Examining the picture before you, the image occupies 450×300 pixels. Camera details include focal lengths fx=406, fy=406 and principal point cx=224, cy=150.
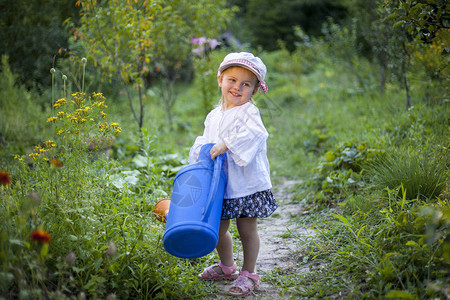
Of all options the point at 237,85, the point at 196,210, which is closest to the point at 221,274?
the point at 196,210

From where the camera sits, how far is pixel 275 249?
2.78m

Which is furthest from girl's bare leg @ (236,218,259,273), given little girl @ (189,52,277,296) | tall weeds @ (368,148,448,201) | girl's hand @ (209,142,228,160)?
tall weeds @ (368,148,448,201)

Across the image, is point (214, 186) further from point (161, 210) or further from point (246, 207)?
point (161, 210)

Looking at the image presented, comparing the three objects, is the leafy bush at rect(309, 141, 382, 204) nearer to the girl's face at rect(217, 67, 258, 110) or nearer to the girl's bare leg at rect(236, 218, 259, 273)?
the girl's bare leg at rect(236, 218, 259, 273)

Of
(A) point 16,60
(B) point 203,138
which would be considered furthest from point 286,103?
(B) point 203,138

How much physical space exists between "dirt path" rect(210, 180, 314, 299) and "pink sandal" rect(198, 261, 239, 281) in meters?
0.04

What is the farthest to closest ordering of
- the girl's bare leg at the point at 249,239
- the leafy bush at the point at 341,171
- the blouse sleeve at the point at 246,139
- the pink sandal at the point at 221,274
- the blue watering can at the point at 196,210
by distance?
the leafy bush at the point at 341,171 → the pink sandal at the point at 221,274 → the girl's bare leg at the point at 249,239 → the blouse sleeve at the point at 246,139 → the blue watering can at the point at 196,210

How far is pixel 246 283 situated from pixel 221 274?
0.23 metres

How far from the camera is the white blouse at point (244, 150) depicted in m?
2.12

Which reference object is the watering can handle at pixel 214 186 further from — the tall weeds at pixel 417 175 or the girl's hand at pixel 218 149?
the tall weeds at pixel 417 175

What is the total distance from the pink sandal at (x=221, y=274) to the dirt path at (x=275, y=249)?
42mm

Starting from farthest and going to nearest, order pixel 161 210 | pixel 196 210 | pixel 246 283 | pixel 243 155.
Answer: pixel 161 210, pixel 246 283, pixel 243 155, pixel 196 210

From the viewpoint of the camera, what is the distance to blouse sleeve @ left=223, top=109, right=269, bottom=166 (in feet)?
6.92

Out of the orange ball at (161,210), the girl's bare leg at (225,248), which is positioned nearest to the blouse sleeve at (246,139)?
the girl's bare leg at (225,248)
